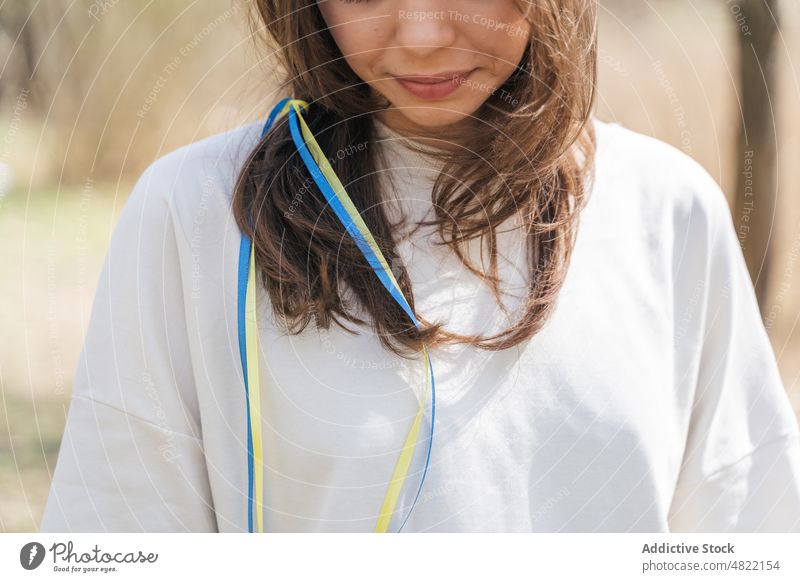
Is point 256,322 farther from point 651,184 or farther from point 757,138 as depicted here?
point 757,138

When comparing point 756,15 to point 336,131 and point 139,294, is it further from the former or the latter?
point 139,294

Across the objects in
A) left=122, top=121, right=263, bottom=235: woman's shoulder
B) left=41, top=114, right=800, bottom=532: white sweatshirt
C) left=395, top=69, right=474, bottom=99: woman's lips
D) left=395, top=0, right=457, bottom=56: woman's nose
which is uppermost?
left=395, top=0, right=457, bottom=56: woman's nose

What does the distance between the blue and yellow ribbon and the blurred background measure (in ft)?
1.25

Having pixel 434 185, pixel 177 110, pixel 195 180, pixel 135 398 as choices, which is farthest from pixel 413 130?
pixel 177 110

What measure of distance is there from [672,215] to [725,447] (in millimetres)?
223

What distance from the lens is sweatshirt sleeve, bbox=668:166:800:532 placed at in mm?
804

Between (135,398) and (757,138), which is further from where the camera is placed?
(757,138)

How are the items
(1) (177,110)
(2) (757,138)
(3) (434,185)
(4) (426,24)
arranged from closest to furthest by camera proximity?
1. (4) (426,24)
2. (3) (434,185)
3. (2) (757,138)
4. (1) (177,110)

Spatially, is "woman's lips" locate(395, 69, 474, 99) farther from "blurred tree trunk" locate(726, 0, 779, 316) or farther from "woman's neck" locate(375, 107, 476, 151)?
"blurred tree trunk" locate(726, 0, 779, 316)

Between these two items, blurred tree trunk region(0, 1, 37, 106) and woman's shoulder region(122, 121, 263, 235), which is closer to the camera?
woman's shoulder region(122, 121, 263, 235)

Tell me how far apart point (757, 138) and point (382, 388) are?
0.98 metres
